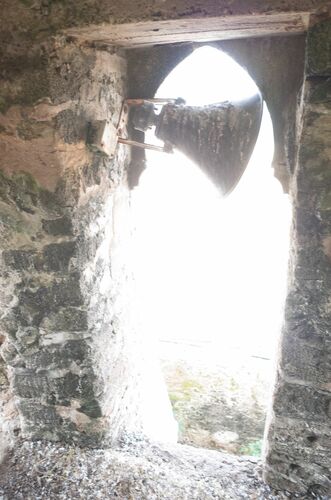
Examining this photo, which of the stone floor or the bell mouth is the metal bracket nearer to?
the bell mouth

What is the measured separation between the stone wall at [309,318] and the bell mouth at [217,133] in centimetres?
31

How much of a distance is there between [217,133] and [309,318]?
0.80 meters

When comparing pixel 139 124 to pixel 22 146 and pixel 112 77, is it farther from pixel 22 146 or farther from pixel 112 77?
pixel 22 146

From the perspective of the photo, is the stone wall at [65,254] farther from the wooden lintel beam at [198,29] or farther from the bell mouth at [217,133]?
the bell mouth at [217,133]

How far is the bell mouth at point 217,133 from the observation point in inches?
59.9

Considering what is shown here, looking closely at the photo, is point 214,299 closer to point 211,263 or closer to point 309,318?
point 211,263

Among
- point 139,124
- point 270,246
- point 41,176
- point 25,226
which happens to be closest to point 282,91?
point 139,124

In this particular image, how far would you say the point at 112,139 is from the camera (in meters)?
1.55

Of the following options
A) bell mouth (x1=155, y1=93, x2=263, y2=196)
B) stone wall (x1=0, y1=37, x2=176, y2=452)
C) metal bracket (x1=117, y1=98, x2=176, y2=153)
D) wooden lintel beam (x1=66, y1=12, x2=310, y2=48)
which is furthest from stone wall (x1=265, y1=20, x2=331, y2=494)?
stone wall (x1=0, y1=37, x2=176, y2=452)

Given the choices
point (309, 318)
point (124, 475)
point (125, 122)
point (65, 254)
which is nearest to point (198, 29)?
point (125, 122)

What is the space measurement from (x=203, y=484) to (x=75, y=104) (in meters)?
1.76

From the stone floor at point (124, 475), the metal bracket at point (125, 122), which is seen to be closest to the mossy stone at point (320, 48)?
the metal bracket at point (125, 122)

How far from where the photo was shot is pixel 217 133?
5.12 feet

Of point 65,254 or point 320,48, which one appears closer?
point 320,48
